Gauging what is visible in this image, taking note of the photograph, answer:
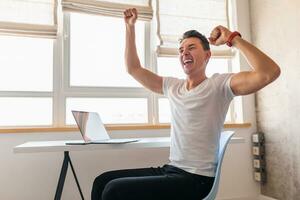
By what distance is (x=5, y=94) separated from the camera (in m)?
2.29

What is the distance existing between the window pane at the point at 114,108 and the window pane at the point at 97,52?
5.7 inches

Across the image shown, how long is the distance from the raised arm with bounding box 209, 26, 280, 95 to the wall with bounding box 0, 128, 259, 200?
4.22 feet

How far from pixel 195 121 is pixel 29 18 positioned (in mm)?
1693

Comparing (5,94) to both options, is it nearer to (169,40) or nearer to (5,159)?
(5,159)

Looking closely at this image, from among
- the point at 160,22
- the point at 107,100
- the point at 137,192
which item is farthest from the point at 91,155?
the point at 160,22

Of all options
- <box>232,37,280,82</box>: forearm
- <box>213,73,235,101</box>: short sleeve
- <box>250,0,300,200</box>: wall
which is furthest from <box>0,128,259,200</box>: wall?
<box>232,37,280,82</box>: forearm

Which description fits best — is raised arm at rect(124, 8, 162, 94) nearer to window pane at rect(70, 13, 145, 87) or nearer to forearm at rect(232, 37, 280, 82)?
forearm at rect(232, 37, 280, 82)

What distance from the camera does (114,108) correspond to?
8.33 ft

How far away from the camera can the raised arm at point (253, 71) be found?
1.20m

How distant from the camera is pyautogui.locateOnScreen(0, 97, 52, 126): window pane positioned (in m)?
Result: 2.29

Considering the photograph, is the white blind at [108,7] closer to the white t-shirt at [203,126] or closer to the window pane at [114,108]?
the window pane at [114,108]

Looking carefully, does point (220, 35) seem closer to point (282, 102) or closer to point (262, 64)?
point (262, 64)

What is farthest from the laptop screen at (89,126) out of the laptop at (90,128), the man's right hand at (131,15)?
the man's right hand at (131,15)

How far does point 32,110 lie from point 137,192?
1513 millimetres
